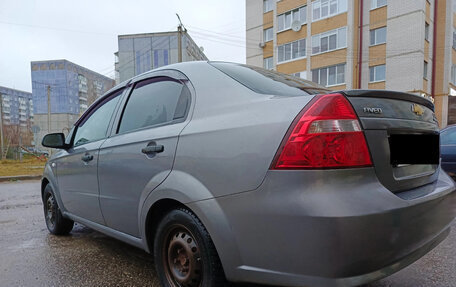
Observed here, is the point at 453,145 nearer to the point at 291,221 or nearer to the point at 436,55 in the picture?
the point at 291,221

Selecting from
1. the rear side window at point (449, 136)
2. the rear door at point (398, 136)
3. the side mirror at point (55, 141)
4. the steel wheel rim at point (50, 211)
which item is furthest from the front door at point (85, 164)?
the rear side window at point (449, 136)

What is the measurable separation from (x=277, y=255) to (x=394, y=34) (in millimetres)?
20323

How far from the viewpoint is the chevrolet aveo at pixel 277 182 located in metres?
1.22

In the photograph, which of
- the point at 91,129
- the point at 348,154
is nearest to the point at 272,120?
the point at 348,154

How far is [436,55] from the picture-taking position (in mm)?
19078

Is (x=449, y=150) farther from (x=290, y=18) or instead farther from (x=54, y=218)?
(x=290, y=18)

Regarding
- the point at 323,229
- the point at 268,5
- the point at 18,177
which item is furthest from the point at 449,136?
the point at 268,5

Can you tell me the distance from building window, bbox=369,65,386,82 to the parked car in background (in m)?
14.2

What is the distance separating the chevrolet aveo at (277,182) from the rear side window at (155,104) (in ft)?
0.05

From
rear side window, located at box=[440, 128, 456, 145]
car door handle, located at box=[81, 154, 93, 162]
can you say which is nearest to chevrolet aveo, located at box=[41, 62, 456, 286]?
car door handle, located at box=[81, 154, 93, 162]

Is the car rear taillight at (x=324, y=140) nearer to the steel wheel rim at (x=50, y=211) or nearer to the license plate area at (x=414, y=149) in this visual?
the license plate area at (x=414, y=149)

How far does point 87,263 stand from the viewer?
2600mm

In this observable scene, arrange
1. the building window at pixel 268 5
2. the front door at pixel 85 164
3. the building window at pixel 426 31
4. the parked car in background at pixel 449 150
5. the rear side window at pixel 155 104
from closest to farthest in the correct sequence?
1. the rear side window at pixel 155 104
2. the front door at pixel 85 164
3. the parked car in background at pixel 449 150
4. the building window at pixel 426 31
5. the building window at pixel 268 5

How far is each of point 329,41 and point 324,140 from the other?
68.9 ft
